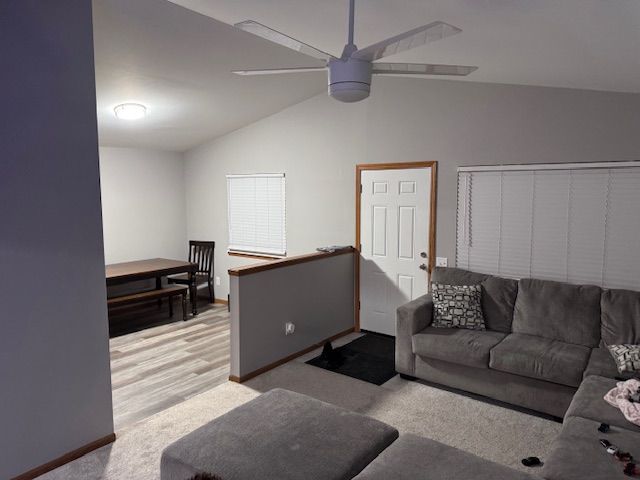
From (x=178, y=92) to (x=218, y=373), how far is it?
266 cm

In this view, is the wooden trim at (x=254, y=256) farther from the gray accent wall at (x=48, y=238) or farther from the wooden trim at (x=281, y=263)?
the gray accent wall at (x=48, y=238)

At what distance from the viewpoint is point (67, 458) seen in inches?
110

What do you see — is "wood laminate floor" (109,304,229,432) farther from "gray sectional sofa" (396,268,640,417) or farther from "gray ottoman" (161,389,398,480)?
"gray sectional sofa" (396,268,640,417)

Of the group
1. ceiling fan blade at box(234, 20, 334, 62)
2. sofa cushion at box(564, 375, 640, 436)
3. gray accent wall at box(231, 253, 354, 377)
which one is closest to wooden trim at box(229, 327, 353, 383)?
gray accent wall at box(231, 253, 354, 377)

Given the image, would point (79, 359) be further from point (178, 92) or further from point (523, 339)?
point (523, 339)

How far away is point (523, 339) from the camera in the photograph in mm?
3602

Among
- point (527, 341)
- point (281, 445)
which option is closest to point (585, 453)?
point (281, 445)

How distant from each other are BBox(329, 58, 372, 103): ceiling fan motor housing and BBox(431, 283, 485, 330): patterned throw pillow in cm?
240

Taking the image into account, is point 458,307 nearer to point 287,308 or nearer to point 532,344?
point 532,344

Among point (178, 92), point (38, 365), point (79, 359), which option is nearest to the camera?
point (38, 365)

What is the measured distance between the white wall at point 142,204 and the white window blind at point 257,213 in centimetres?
95

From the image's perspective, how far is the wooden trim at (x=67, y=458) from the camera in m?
2.64

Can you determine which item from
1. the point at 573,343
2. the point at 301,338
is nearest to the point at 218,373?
the point at 301,338

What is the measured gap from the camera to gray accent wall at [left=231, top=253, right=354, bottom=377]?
3.96 metres
